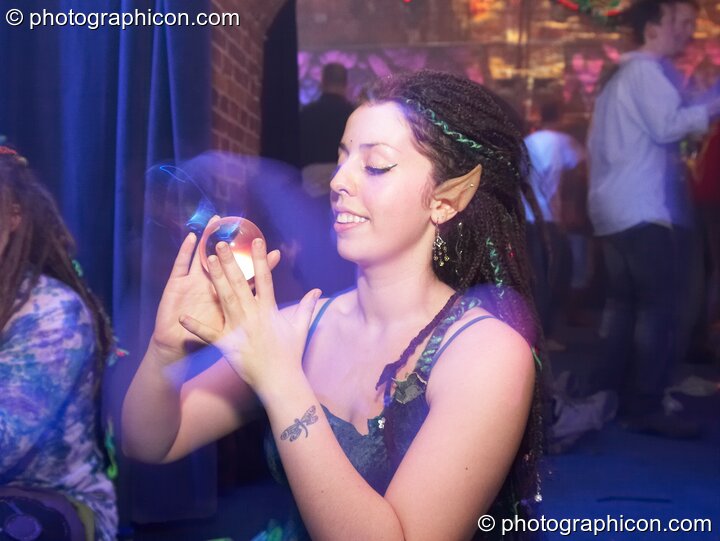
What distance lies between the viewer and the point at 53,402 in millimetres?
993

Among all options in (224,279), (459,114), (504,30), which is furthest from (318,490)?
(504,30)

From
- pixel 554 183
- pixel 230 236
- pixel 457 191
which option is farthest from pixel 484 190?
pixel 554 183

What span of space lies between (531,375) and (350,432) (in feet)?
0.68

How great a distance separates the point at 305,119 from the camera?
232 centimetres

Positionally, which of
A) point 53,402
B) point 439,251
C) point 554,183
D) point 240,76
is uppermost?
point 240,76

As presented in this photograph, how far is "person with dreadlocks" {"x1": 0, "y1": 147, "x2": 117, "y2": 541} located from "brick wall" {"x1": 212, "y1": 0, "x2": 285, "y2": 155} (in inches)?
19.3

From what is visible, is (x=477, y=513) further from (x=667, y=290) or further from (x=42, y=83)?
(x=667, y=290)

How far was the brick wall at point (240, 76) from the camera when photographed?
1524 mm

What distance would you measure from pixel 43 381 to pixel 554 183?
2.33 meters

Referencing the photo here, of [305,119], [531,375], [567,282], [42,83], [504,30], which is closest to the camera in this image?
[531,375]

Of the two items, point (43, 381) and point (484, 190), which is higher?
point (484, 190)

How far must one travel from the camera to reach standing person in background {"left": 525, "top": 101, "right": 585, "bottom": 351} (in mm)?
2712

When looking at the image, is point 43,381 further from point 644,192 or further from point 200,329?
point 644,192

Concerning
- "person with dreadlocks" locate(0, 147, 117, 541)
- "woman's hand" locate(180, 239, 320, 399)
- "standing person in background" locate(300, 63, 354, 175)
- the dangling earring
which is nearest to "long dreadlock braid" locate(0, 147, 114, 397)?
"person with dreadlocks" locate(0, 147, 117, 541)
